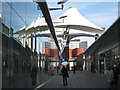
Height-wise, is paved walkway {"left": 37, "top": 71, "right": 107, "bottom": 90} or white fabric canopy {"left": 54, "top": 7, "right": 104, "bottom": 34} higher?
white fabric canopy {"left": 54, "top": 7, "right": 104, "bottom": 34}

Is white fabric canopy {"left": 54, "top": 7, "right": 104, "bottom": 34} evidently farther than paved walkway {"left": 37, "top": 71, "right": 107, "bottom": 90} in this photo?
Yes

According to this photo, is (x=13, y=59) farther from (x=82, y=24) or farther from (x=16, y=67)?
(x=82, y=24)

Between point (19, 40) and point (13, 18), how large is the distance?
3.37ft

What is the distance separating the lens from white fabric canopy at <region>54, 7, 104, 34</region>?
59.1 meters

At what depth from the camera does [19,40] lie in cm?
719

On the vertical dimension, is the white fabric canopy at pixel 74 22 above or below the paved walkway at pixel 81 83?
above

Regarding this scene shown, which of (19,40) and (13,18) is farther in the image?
(19,40)

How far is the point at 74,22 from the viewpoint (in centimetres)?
5950

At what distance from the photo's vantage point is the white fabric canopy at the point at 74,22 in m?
59.1

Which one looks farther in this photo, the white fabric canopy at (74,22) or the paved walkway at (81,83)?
the white fabric canopy at (74,22)

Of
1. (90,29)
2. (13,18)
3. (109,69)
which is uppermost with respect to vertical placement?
(90,29)

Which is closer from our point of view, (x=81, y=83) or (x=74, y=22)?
(x=81, y=83)

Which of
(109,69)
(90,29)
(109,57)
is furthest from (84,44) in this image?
(109,69)

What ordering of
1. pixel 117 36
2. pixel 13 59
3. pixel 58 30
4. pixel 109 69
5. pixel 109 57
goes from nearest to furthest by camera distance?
1. pixel 13 59
2. pixel 109 69
3. pixel 117 36
4. pixel 109 57
5. pixel 58 30
